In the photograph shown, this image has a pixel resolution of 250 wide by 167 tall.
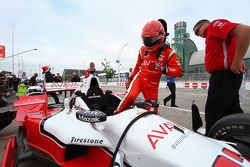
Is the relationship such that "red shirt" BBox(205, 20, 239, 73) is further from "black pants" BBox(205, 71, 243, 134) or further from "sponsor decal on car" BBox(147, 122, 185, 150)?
"sponsor decal on car" BBox(147, 122, 185, 150)

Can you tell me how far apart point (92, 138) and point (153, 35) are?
5.41ft

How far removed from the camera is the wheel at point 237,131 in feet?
5.86

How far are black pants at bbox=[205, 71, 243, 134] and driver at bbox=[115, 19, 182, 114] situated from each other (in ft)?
2.34

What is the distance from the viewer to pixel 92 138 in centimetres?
184

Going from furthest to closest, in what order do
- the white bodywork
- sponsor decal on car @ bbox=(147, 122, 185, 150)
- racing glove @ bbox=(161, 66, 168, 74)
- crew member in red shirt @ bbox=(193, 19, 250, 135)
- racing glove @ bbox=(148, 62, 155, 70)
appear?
racing glove @ bbox=(148, 62, 155, 70), racing glove @ bbox=(161, 66, 168, 74), crew member in red shirt @ bbox=(193, 19, 250, 135), sponsor decal on car @ bbox=(147, 122, 185, 150), the white bodywork

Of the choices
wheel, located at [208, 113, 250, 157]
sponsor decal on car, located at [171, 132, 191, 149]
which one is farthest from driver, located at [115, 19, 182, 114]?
sponsor decal on car, located at [171, 132, 191, 149]

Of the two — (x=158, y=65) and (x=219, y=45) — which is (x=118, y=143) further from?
(x=158, y=65)

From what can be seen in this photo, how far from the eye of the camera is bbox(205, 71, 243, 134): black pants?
2.27 meters

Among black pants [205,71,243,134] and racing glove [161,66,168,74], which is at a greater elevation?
racing glove [161,66,168,74]

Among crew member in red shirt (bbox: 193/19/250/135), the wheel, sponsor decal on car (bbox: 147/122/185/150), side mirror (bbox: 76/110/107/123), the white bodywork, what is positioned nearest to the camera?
the white bodywork

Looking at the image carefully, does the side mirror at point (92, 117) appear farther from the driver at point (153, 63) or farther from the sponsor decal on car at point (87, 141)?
the driver at point (153, 63)

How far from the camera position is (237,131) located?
1868mm

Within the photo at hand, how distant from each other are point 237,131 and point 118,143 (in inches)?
39.6

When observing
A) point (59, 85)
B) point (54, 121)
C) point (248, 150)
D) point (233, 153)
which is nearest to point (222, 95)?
point (248, 150)
